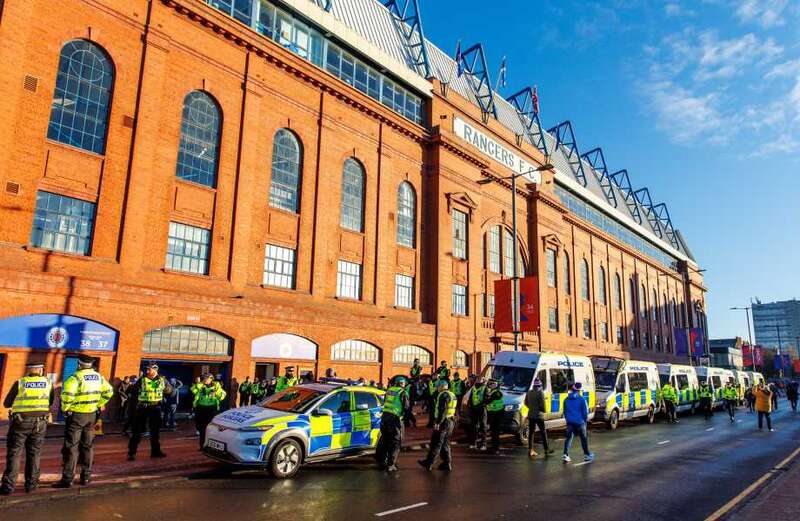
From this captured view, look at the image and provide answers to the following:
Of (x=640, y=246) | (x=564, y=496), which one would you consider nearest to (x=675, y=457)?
(x=564, y=496)

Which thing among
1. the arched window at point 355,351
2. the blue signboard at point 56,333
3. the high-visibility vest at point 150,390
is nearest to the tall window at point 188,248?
the blue signboard at point 56,333

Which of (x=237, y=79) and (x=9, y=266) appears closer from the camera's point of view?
(x=9, y=266)

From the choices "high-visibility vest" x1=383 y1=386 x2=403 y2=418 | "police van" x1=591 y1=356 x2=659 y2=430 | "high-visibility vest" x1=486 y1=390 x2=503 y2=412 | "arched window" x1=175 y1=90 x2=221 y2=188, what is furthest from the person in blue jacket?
"arched window" x1=175 y1=90 x2=221 y2=188

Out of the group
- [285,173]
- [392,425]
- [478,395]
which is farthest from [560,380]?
[285,173]

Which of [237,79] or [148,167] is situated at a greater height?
[237,79]

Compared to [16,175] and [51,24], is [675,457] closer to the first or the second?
[16,175]

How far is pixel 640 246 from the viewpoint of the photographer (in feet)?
205

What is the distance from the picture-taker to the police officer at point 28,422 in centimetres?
756

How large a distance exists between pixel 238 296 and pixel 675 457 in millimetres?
15030

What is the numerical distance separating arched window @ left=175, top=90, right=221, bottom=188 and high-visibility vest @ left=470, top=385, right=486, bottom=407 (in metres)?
12.8

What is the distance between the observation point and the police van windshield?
1534 cm

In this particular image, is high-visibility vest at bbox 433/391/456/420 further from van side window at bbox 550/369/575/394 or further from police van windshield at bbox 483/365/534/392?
van side window at bbox 550/369/575/394

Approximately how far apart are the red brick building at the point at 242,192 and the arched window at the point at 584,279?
439 inches

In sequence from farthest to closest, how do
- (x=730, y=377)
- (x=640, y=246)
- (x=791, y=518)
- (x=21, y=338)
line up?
(x=640, y=246), (x=730, y=377), (x=21, y=338), (x=791, y=518)
